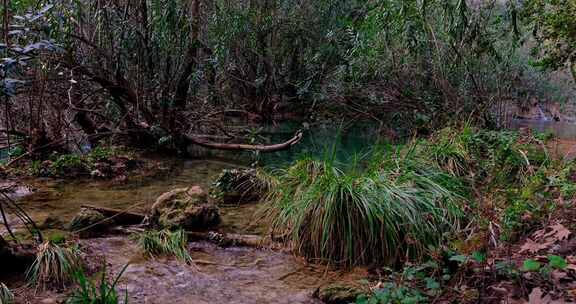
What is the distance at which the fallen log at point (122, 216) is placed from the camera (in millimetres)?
4617

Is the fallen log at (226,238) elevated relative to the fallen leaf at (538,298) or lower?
lower

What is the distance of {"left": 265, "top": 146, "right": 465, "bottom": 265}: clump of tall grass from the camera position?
3.70 meters

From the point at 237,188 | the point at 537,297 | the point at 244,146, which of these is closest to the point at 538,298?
the point at 537,297

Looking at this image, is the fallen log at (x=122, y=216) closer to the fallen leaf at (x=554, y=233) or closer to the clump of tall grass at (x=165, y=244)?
the clump of tall grass at (x=165, y=244)

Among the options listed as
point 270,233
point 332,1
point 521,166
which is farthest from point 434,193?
point 332,1

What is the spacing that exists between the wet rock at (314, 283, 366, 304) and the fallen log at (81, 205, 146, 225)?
235cm

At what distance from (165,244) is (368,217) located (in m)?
1.71

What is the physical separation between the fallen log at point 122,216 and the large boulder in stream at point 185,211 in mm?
184

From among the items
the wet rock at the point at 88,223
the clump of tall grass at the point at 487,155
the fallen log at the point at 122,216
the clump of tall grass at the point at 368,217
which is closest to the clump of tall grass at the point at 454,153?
the clump of tall grass at the point at 487,155

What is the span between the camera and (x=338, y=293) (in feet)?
9.95

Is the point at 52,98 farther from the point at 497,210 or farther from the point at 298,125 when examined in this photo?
the point at 298,125

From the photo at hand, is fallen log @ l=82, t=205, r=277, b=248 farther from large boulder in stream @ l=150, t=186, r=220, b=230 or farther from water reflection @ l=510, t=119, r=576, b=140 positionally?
water reflection @ l=510, t=119, r=576, b=140

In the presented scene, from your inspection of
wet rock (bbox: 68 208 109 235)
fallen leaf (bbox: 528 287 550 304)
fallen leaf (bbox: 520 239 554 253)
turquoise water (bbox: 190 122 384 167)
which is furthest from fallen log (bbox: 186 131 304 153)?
fallen leaf (bbox: 528 287 550 304)

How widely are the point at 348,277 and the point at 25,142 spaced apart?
5.97m
